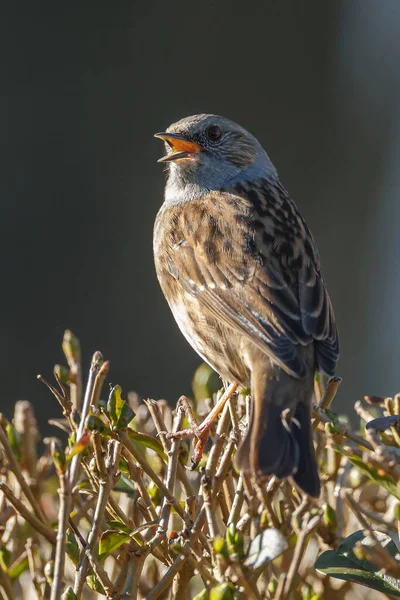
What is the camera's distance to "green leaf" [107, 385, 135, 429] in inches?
74.2

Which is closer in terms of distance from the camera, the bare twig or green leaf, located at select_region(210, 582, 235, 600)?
green leaf, located at select_region(210, 582, 235, 600)

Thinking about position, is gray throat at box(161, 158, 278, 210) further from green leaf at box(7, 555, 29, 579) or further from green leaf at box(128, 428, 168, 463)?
green leaf at box(7, 555, 29, 579)

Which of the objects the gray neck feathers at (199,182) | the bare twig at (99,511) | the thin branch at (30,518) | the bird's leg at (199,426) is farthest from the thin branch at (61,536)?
the gray neck feathers at (199,182)

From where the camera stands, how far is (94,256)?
636cm

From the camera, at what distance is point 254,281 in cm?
293

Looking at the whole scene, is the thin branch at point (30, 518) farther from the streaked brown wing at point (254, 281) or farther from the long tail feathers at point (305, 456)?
the streaked brown wing at point (254, 281)

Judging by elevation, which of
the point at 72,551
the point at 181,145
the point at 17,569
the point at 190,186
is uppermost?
the point at 181,145

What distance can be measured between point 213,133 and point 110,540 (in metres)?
2.42

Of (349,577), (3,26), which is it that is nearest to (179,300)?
(349,577)

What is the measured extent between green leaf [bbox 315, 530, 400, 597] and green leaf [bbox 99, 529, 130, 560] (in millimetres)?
391

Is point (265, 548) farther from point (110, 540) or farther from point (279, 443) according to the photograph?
point (279, 443)

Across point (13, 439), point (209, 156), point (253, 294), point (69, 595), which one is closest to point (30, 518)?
point (13, 439)

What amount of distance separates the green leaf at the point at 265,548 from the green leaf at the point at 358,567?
0.72ft

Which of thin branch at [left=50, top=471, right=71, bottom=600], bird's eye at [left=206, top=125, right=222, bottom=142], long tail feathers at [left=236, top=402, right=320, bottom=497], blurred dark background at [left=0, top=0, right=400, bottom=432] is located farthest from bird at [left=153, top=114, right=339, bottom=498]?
blurred dark background at [left=0, top=0, right=400, bottom=432]
